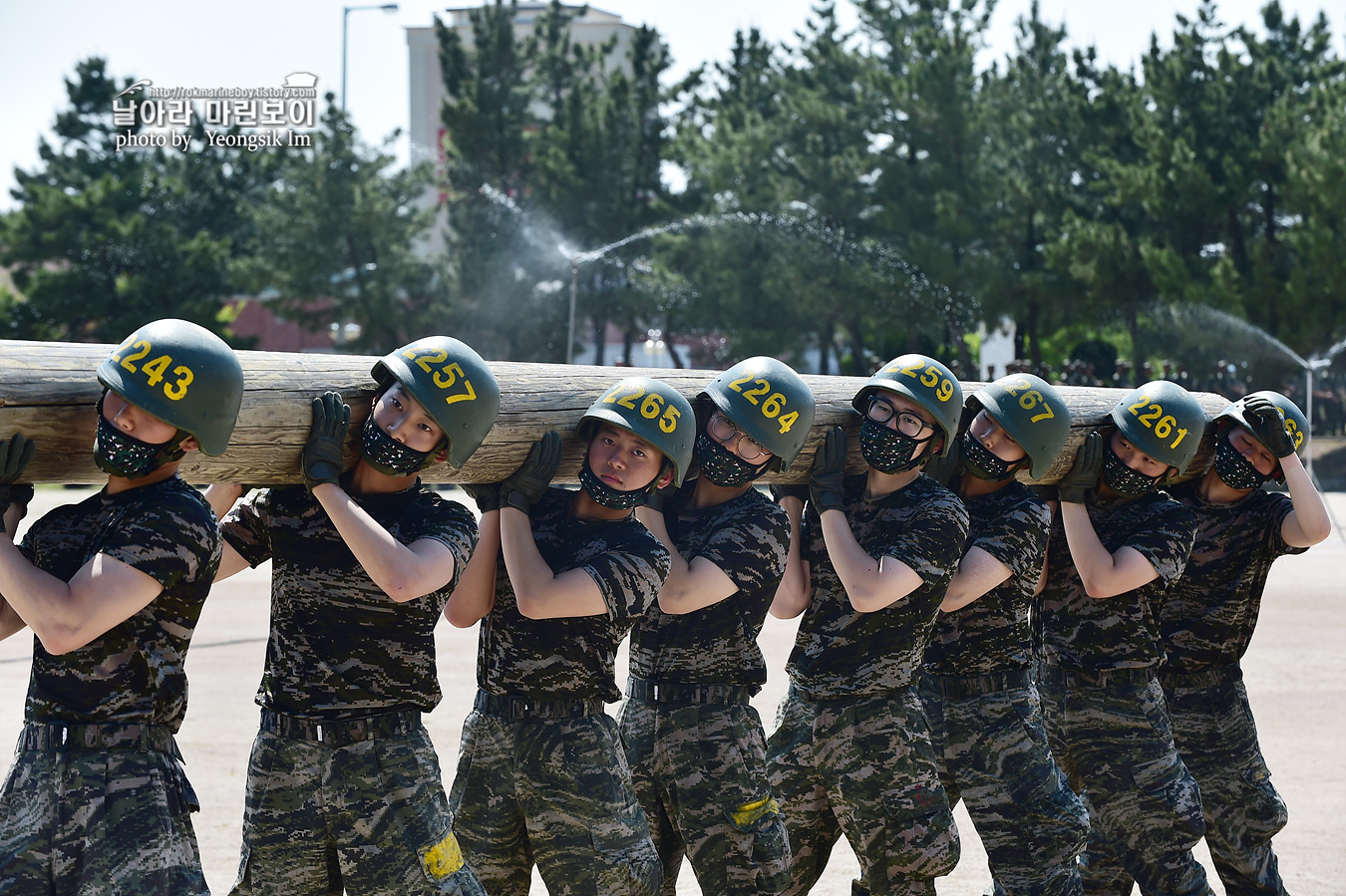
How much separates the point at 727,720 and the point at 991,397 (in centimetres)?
178

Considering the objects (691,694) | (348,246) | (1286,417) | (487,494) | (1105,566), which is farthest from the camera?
(348,246)

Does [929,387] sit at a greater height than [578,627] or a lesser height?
greater

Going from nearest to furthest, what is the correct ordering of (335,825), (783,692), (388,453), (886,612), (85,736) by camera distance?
(85,736) → (335,825) → (388,453) → (886,612) → (783,692)

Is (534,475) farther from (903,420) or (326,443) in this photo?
(903,420)

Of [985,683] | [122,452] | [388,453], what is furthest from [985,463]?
[122,452]

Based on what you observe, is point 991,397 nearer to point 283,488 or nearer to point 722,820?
point 722,820

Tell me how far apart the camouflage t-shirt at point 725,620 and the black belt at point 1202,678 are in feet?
7.53

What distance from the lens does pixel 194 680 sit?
10.8 meters

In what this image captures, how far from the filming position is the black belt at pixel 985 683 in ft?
18.0

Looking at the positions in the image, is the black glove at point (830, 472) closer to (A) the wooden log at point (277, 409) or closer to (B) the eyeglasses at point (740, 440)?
(A) the wooden log at point (277, 409)

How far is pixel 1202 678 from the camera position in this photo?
6.21 meters

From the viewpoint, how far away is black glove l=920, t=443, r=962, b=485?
18.9 ft

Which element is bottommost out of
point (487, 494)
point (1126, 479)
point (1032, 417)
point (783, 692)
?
point (783, 692)

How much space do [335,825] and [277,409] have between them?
123 cm
